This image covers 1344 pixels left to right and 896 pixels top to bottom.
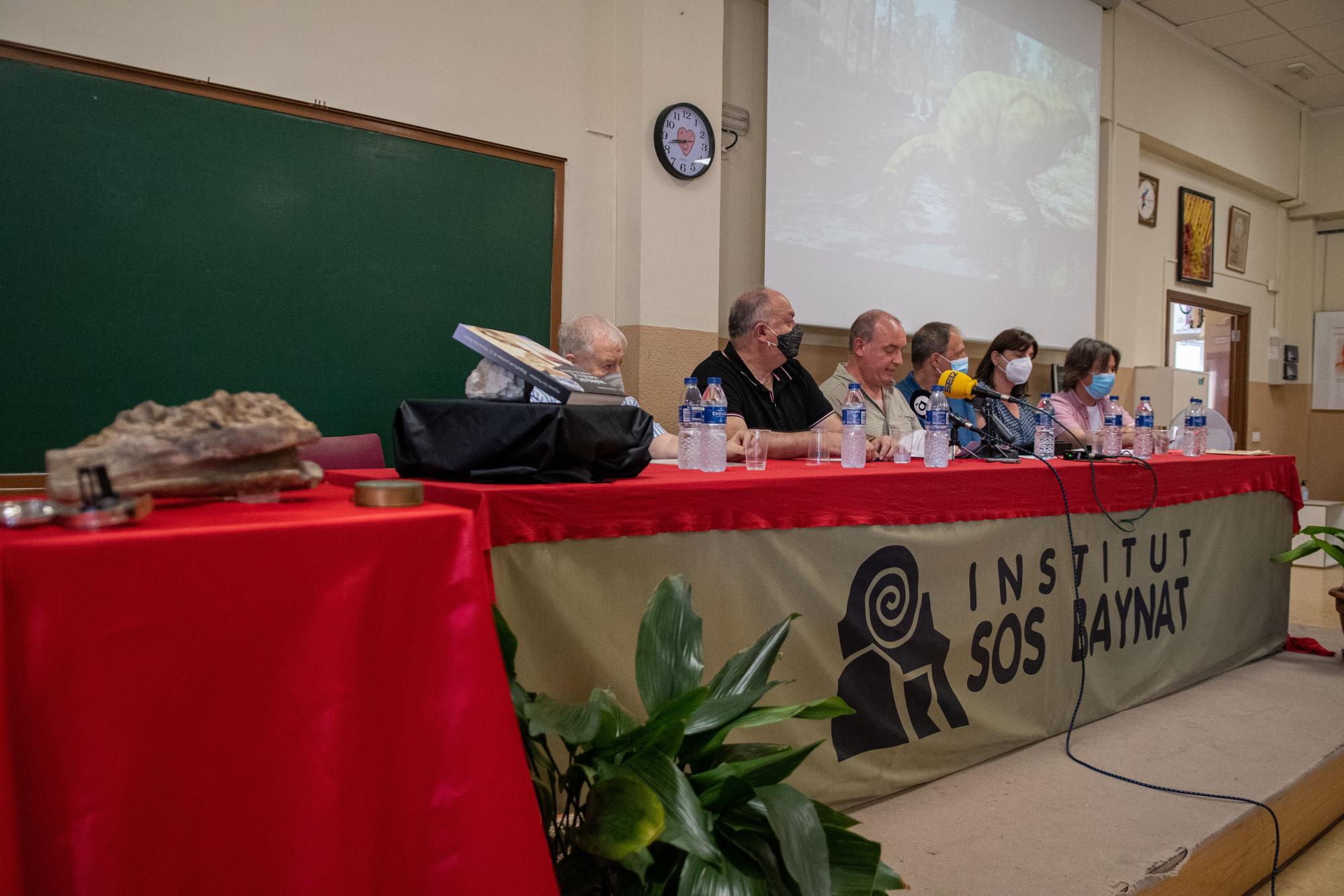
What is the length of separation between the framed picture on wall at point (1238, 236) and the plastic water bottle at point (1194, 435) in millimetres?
5098

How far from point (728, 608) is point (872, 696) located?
451 mm

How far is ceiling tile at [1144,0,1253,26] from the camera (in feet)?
19.7

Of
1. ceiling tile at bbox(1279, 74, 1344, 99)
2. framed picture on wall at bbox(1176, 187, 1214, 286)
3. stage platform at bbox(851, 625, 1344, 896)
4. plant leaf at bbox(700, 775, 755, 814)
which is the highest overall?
ceiling tile at bbox(1279, 74, 1344, 99)

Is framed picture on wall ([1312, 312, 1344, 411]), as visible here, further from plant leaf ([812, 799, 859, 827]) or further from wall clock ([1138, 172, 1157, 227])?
plant leaf ([812, 799, 859, 827])

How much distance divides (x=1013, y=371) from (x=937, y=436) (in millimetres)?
1502

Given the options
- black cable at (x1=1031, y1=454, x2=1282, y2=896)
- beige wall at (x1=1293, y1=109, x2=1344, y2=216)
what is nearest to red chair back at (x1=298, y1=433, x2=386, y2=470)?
black cable at (x1=1031, y1=454, x2=1282, y2=896)

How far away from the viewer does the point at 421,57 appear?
3229 millimetres

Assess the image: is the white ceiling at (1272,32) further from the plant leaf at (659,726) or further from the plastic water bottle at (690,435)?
the plant leaf at (659,726)

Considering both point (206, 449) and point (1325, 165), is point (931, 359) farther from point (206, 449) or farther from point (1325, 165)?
point (1325, 165)

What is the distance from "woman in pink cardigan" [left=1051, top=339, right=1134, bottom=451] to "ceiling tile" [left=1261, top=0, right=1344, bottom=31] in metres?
3.71

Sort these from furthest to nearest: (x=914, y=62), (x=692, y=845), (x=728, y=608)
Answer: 1. (x=914, y=62)
2. (x=728, y=608)
3. (x=692, y=845)

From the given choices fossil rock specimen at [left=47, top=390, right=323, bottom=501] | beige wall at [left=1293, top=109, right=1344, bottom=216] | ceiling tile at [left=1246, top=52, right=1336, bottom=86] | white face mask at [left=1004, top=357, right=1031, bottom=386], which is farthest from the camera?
beige wall at [left=1293, top=109, right=1344, bottom=216]

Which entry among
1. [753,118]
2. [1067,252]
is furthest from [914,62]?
[1067,252]

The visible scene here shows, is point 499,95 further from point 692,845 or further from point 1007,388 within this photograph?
point 692,845
